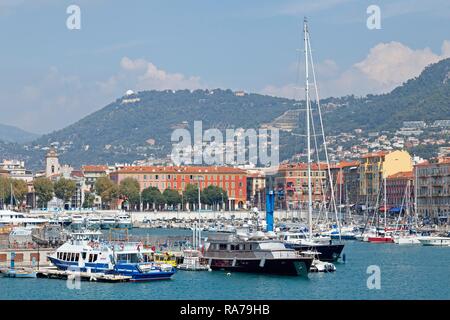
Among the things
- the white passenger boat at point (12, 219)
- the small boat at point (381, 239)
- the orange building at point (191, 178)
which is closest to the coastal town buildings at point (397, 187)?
the orange building at point (191, 178)

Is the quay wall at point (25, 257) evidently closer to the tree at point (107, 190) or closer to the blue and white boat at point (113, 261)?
the blue and white boat at point (113, 261)

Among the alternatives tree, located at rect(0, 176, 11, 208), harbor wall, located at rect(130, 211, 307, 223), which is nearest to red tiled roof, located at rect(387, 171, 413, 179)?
harbor wall, located at rect(130, 211, 307, 223)

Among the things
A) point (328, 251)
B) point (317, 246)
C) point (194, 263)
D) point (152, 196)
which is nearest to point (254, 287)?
point (194, 263)

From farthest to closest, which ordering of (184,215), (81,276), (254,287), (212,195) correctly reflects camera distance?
1. (212,195)
2. (184,215)
3. (81,276)
4. (254,287)

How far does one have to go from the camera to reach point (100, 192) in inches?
4759

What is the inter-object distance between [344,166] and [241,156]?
76.2 metres

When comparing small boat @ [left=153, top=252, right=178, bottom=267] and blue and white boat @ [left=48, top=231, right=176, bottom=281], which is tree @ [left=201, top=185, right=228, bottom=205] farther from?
blue and white boat @ [left=48, top=231, right=176, bottom=281]

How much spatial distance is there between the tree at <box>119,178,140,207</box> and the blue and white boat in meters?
86.7

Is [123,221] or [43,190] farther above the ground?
[43,190]

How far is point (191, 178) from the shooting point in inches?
5054

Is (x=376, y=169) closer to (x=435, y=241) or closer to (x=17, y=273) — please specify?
(x=435, y=241)

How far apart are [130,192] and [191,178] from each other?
1029 centimetres

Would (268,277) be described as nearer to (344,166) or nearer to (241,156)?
(344,166)

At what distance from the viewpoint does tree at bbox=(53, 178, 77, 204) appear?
116375 millimetres
